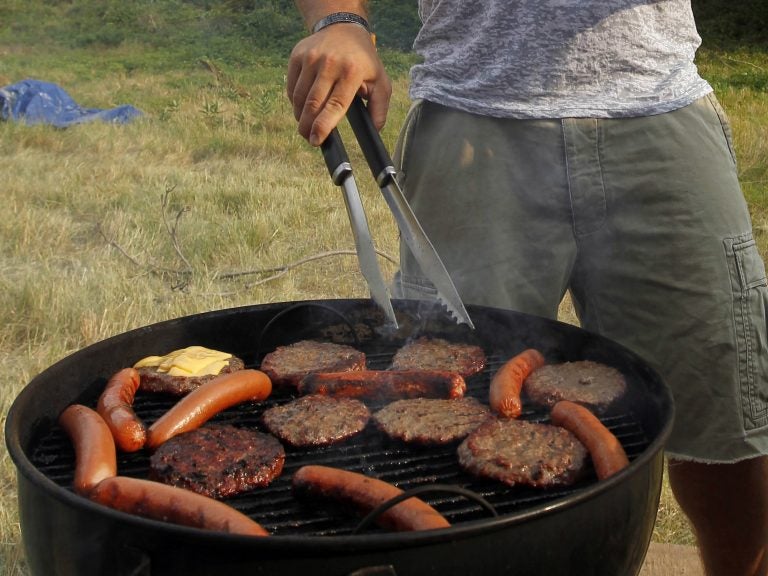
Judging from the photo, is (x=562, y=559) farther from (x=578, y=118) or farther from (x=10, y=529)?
(x=10, y=529)

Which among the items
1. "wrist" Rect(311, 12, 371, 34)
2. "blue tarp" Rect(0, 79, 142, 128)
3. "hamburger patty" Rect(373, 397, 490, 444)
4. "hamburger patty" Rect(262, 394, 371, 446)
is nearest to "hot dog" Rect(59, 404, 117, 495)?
"hamburger patty" Rect(262, 394, 371, 446)

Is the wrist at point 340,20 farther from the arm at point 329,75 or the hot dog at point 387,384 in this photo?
the hot dog at point 387,384

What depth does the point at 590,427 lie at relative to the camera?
1.80 m

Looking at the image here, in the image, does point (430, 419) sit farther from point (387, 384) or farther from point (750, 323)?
point (750, 323)

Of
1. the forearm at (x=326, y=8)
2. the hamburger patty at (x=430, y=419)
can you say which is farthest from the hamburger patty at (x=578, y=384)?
the forearm at (x=326, y=8)

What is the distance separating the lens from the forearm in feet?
7.25

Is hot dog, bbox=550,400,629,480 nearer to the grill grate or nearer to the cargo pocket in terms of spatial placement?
the grill grate

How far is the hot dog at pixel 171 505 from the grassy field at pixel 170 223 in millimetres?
1657

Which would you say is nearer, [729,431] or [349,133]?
[729,431]

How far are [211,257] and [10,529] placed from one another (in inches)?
119

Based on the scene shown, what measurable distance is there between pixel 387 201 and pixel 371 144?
143 mm

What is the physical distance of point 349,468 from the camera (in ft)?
5.98

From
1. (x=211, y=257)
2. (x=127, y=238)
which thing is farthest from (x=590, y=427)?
(x=127, y=238)

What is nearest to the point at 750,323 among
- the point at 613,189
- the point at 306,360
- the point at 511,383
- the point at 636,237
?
the point at 636,237
